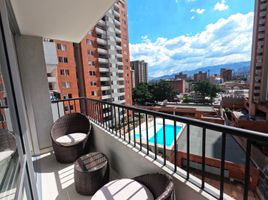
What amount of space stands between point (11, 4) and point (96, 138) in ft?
7.75

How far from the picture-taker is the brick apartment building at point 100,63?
14820mm

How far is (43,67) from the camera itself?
9.18 ft

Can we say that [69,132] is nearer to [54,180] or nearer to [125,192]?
[54,180]

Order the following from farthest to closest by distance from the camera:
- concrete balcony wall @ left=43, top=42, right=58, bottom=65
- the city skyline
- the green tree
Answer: the green tree → the city skyline → concrete balcony wall @ left=43, top=42, right=58, bottom=65

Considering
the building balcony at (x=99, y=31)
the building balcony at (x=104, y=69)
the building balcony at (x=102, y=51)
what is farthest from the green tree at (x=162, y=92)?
the building balcony at (x=99, y=31)

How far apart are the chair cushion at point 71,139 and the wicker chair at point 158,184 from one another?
147 centimetres

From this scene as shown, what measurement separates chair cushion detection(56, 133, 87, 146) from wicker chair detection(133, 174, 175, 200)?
1474 mm

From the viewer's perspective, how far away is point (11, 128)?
1.16m

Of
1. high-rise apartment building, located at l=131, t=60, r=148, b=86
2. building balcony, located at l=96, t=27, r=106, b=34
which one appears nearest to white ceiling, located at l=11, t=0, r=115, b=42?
building balcony, located at l=96, t=27, r=106, b=34

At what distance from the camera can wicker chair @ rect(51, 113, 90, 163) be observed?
244 cm

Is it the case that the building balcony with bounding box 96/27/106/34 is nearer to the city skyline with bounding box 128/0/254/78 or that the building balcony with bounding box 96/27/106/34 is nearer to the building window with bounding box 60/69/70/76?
the building window with bounding box 60/69/70/76

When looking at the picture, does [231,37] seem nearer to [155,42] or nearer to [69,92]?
[155,42]

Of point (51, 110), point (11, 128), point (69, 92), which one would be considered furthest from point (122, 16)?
point (11, 128)

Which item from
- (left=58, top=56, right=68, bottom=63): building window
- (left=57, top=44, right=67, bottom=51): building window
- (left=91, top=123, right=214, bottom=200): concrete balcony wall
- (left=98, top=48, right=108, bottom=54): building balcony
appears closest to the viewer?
(left=91, top=123, right=214, bottom=200): concrete balcony wall
